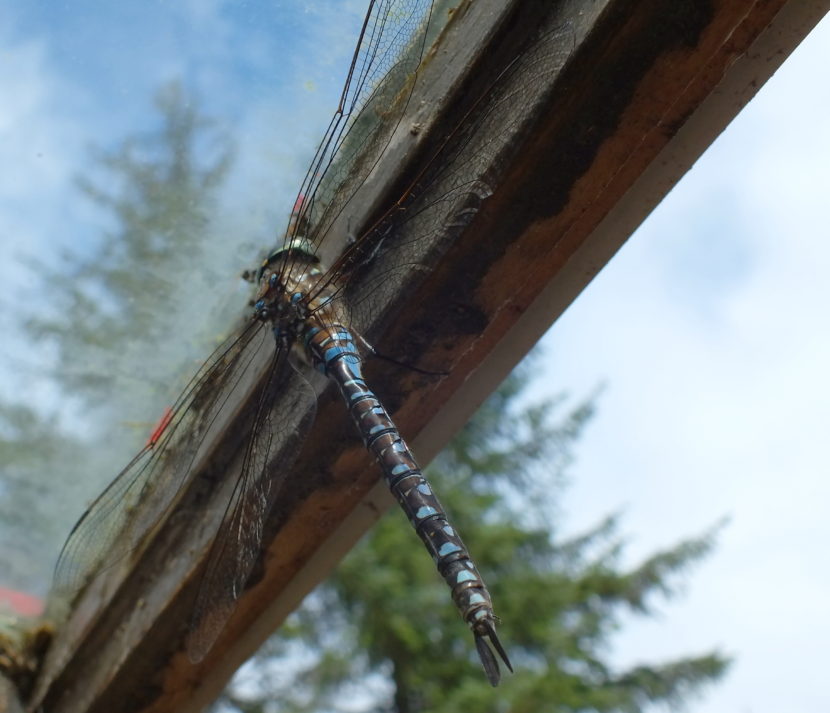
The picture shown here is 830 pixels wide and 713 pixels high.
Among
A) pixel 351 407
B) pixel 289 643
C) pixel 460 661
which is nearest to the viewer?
pixel 351 407

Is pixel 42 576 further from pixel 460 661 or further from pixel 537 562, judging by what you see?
pixel 537 562

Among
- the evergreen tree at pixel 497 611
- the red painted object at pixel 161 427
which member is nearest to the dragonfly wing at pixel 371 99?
the red painted object at pixel 161 427

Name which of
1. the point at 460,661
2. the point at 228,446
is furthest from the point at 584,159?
the point at 460,661

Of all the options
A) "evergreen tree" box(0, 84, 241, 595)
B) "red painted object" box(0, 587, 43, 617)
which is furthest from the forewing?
"red painted object" box(0, 587, 43, 617)

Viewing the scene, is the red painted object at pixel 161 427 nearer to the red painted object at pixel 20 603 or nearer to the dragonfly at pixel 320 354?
the dragonfly at pixel 320 354

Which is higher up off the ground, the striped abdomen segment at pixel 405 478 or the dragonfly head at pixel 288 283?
the dragonfly head at pixel 288 283

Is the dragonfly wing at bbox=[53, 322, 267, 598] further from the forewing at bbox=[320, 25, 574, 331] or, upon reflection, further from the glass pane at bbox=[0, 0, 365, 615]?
the forewing at bbox=[320, 25, 574, 331]

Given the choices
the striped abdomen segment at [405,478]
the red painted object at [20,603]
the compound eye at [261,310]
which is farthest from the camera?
the red painted object at [20,603]
